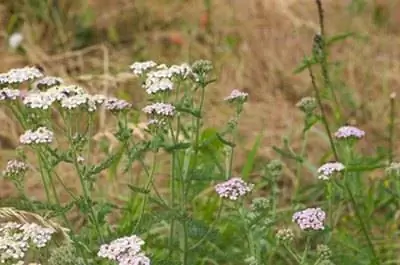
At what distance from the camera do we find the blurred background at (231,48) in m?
3.85

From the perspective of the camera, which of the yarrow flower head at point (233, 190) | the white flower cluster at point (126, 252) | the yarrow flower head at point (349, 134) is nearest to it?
the white flower cluster at point (126, 252)

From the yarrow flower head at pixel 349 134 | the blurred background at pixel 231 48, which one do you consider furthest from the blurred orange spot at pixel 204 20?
the yarrow flower head at pixel 349 134

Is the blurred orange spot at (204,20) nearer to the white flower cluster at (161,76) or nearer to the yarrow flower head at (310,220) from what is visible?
the white flower cluster at (161,76)

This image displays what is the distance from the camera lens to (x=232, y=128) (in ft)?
7.09

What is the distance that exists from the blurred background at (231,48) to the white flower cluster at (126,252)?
6.54 feet

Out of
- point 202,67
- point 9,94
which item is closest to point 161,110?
point 202,67

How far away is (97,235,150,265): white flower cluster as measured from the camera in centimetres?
162

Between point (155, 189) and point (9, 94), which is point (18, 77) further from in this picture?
point (155, 189)

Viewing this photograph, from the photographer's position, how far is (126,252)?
64.9 inches

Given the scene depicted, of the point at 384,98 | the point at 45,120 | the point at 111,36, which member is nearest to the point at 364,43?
the point at 384,98

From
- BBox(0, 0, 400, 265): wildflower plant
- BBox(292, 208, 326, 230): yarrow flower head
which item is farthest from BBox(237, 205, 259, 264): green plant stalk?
BBox(292, 208, 326, 230): yarrow flower head

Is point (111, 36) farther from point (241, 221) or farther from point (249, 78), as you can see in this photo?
point (241, 221)

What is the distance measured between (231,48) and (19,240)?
8.91ft

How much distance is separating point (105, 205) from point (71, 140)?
212mm
